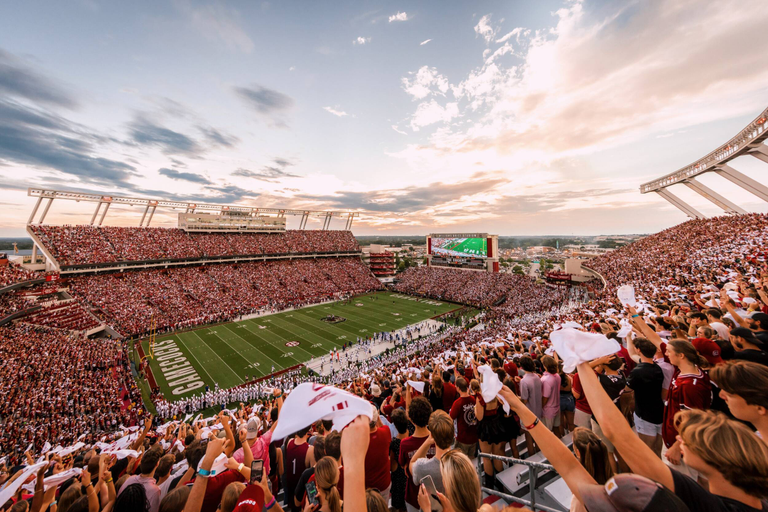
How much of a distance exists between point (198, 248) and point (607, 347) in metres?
51.5

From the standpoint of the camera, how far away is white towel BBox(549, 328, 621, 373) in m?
2.15

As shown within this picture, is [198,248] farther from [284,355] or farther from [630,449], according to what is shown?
[630,449]

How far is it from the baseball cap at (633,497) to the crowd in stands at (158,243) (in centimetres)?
4578

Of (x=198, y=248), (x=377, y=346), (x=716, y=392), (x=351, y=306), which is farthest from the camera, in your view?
(x=198, y=248)

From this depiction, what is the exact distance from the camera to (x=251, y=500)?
2.50m

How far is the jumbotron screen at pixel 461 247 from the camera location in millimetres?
47594

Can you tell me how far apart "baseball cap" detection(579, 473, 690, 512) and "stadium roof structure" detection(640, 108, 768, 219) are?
A: 113 ft

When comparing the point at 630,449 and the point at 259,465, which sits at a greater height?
the point at 630,449

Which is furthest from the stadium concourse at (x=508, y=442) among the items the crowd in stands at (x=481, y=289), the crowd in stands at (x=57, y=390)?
the crowd in stands at (x=481, y=289)

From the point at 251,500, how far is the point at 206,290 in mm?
41336

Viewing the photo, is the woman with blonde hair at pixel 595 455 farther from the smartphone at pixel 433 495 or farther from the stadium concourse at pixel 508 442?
the smartphone at pixel 433 495

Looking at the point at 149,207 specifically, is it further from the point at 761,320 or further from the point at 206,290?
the point at 761,320

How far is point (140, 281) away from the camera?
3556 centimetres

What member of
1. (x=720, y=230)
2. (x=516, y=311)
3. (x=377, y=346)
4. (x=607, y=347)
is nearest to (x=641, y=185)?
(x=720, y=230)
